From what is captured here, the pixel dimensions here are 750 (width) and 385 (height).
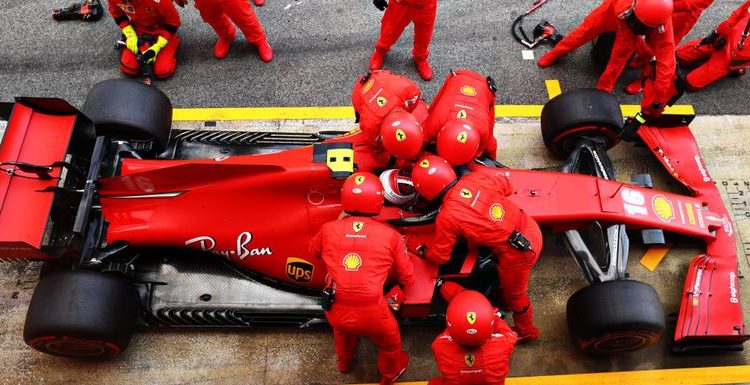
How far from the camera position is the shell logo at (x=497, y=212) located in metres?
3.87

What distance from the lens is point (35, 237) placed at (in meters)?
3.88

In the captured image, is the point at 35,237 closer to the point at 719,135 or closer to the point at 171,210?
the point at 171,210

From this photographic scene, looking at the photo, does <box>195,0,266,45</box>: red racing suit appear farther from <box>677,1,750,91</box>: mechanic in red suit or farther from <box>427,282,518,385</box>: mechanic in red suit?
<box>677,1,750,91</box>: mechanic in red suit

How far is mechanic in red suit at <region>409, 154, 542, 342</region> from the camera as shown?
3869 mm

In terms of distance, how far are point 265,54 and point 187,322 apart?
296cm

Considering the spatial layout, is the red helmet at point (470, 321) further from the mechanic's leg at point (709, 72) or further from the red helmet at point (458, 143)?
the mechanic's leg at point (709, 72)

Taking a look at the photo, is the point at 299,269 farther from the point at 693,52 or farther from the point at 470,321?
the point at 693,52

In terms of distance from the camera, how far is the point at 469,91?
4.49m

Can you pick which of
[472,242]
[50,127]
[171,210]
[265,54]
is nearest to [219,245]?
[171,210]

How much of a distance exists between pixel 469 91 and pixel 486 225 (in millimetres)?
1142

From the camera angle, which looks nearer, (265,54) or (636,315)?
(636,315)

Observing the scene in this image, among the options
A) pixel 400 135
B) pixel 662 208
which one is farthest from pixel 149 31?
pixel 662 208

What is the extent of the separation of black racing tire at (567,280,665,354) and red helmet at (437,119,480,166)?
1.32m

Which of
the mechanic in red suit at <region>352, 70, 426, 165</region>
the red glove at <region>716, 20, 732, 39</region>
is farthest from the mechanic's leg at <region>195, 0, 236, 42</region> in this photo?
the red glove at <region>716, 20, 732, 39</region>
